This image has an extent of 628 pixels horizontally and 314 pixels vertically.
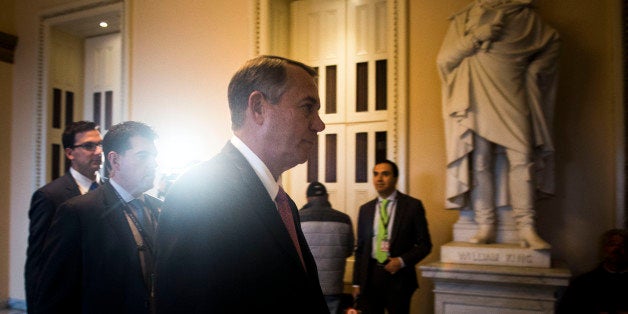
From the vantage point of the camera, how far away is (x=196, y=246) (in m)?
1.07

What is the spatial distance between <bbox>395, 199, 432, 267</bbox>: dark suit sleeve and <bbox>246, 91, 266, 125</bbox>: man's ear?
3.04 metres

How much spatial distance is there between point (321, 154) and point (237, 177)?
509 cm

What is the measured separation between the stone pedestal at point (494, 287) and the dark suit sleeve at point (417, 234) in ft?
0.64

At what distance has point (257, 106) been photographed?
1.32m

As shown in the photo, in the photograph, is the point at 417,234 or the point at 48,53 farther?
the point at 48,53

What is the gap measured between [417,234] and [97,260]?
2.75 meters

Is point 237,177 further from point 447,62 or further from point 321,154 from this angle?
point 321,154

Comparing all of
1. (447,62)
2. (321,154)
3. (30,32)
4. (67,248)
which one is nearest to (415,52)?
(447,62)

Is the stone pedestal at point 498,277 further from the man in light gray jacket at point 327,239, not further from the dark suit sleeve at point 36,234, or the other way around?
the dark suit sleeve at point 36,234

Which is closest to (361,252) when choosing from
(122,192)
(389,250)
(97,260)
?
(389,250)

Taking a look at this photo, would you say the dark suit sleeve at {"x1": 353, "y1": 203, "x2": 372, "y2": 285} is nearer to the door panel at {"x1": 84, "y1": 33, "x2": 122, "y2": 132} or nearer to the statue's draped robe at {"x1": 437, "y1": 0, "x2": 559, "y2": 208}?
the statue's draped robe at {"x1": 437, "y1": 0, "x2": 559, "y2": 208}

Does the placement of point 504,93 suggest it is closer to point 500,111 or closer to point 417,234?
point 500,111

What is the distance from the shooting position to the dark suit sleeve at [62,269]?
2.02 m

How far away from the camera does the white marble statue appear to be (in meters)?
3.97
